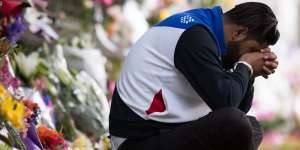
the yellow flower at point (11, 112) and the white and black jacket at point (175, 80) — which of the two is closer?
the yellow flower at point (11, 112)

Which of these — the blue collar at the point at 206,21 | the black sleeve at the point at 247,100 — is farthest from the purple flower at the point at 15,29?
the black sleeve at the point at 247,100

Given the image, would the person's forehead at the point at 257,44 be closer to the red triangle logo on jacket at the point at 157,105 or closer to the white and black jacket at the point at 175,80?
the white and black jacket at the point at 175,80

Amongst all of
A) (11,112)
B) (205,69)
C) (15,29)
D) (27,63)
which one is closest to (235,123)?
(205,69)

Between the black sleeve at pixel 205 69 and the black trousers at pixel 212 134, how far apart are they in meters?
0.06

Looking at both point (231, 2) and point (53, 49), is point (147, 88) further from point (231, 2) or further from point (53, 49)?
point (231, 2)

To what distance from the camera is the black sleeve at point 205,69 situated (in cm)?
316

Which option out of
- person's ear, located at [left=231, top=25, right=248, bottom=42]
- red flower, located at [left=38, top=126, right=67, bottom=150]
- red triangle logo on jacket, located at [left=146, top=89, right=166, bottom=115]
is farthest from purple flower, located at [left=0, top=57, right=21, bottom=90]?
person's ear, located at [left=231, top=25, right=248, bottom=42]

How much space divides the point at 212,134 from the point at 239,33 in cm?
41

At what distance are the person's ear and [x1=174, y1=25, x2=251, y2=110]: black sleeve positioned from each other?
0.12 metres

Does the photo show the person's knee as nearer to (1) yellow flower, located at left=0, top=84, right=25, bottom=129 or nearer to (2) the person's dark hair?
(2) the person's dark hair

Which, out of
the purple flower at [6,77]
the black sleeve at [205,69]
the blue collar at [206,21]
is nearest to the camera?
the black sleeve at [205,69]

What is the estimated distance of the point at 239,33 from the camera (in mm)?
3328

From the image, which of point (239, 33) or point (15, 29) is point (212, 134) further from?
point (15, 29)

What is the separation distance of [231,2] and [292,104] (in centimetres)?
203
